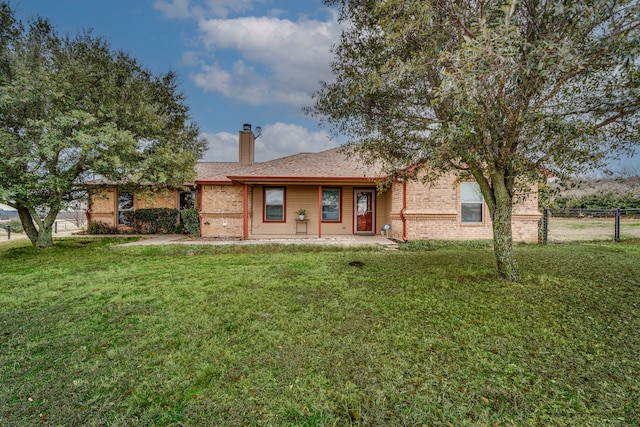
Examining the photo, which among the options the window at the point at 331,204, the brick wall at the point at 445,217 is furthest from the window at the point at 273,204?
the brick wall at the point at 445,217

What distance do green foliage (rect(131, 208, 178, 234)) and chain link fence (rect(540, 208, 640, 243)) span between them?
16.6 meters

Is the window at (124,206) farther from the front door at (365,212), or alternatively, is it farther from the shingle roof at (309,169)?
the front door at (365,212)

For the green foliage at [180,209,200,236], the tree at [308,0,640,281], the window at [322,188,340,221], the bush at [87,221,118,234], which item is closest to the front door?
the window at [322,188,340,221]

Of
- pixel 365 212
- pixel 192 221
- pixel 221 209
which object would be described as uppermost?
pixel 221 209

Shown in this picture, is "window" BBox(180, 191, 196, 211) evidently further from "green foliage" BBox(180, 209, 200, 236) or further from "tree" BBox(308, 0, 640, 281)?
"tree" BBox(308, 0, 640, 281)

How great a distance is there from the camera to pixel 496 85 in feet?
13.4

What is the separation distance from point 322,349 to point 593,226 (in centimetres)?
1762

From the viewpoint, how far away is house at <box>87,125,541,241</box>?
37.2 feet

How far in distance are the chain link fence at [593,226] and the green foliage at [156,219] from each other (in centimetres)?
1659

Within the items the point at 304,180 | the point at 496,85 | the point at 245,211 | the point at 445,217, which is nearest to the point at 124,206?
the point at 245,211

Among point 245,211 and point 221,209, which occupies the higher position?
point 221,209

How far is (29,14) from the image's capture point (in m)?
9.02

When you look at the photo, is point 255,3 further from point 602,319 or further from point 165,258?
point 602,319

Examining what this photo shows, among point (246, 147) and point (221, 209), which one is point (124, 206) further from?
point (246, 147)
